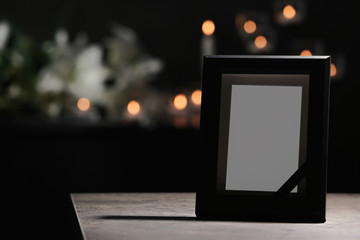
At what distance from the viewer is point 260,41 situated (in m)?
3.39

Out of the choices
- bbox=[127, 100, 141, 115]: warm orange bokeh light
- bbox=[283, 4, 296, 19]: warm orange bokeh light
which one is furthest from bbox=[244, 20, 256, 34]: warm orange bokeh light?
bbox=[127, 100, 141, 115]: warm orange bokeh light

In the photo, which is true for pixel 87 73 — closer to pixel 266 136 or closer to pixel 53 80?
pixel 53 80

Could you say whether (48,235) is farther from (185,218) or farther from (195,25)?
(195,25)

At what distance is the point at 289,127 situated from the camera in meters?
0.92

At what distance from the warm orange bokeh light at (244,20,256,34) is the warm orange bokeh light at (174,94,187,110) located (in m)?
0.48

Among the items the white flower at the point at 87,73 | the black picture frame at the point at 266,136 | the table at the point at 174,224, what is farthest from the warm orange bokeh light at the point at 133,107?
the black picture frame at the point at 266,136

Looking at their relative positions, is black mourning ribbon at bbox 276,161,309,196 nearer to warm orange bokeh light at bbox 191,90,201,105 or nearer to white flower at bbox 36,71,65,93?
white flower at bbox 36,71,65,93

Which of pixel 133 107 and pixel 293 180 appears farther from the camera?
pixel 133 107

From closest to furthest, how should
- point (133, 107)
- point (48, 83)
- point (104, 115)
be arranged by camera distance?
1. point (48, 83)
2. point (104, 115)
3. point (133, 107)

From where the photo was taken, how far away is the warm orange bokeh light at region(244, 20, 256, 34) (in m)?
3.35

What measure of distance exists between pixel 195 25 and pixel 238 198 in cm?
289

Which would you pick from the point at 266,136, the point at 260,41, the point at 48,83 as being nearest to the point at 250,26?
the point at 260,41

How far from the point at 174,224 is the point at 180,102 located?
231 cm

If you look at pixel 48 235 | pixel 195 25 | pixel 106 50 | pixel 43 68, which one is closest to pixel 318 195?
pixel 43 68
